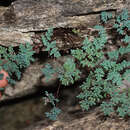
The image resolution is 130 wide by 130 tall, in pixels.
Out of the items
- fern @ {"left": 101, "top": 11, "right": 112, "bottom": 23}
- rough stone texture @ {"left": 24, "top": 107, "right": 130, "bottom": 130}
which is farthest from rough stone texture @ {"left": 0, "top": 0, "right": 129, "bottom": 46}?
rough stone texture @ {"left": 24, "top": 107, "right": 130, "bottom": 130}

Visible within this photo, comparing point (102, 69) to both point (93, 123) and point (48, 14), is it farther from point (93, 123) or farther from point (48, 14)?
point (48, 14)

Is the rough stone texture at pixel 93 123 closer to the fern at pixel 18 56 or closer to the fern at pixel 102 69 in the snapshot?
the fern at pixel 102 69

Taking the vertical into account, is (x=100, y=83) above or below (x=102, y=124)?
above

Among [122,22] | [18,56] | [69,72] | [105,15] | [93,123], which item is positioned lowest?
[93,123]

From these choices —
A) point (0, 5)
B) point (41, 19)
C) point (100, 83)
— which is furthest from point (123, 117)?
point (0, 5)

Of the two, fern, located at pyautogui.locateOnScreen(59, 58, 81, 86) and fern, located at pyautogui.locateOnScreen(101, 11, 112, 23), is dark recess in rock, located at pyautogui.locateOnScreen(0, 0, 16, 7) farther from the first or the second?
fern, located at pyautogui.locateOnScreen(101, 11, 112, 23)

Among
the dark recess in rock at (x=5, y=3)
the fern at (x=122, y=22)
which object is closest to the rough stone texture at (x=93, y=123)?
the fern at (x=122, y=22)

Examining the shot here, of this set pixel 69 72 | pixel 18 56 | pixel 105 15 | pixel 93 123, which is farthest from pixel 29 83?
pixel 105 15

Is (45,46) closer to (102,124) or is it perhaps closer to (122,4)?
(122,4)

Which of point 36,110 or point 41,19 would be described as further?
A: point 36,110
